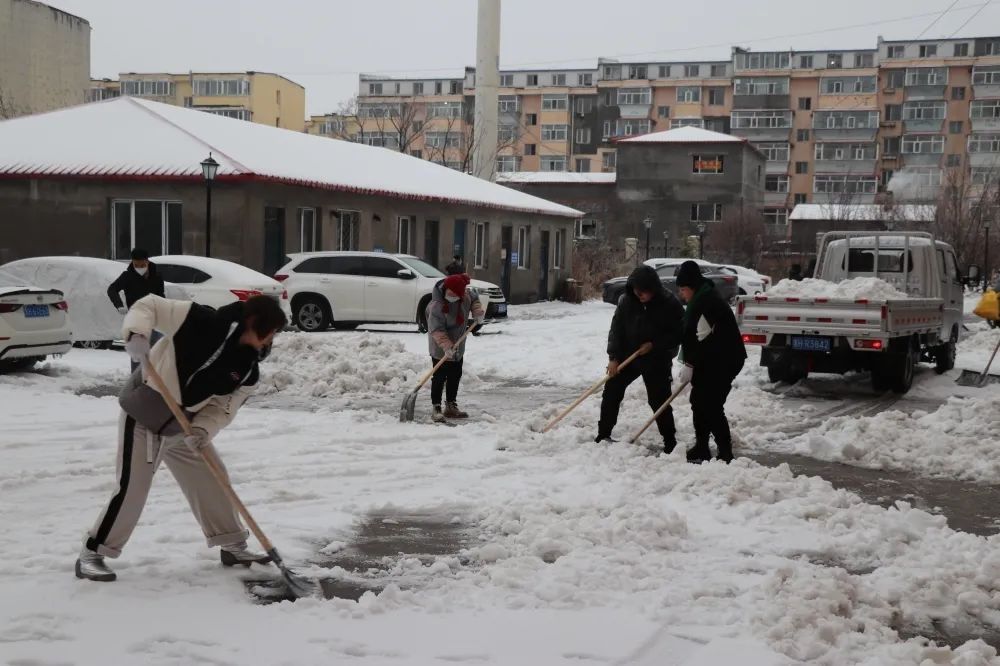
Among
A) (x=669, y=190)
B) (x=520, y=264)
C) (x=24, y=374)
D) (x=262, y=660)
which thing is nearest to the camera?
(x=262, y=660)

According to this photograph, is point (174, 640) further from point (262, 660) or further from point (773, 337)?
point (773, 337)

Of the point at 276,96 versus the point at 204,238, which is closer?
the point at 204,238

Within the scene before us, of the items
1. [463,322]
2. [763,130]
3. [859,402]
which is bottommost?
[859,402]

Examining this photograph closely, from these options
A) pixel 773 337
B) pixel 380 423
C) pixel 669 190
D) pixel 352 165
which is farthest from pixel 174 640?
pixel 669 190

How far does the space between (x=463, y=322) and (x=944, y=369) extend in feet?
30.0

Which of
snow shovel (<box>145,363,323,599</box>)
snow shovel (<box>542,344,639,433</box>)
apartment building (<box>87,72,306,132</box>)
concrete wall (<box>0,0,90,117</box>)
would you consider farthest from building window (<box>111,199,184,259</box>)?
apartment building (<box>87,72,306,132</box>)

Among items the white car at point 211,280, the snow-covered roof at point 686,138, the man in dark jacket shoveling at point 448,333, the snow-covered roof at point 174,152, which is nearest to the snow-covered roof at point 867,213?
the snow-covered roof at point 686,138

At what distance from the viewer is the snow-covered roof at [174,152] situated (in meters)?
23.5

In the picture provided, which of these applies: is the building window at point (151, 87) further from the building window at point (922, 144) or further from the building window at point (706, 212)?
the building window at point (922, 144)

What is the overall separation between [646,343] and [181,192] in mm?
16245

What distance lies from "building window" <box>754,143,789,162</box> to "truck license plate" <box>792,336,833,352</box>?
79.5 meters

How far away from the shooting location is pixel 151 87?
10800cm

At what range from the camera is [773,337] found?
1466cm

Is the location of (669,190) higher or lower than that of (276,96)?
lower
